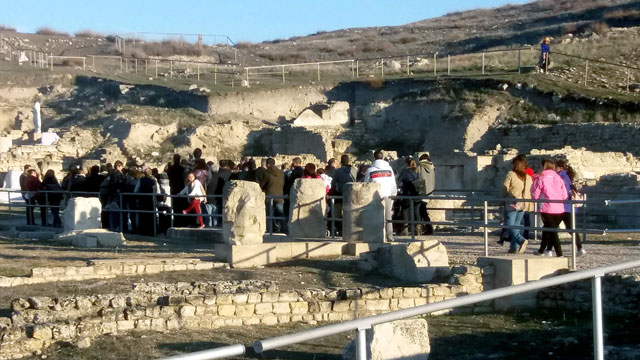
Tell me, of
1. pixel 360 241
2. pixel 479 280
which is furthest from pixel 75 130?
pixel 479 280

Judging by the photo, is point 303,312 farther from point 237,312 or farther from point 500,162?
point 500,162

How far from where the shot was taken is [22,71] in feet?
173

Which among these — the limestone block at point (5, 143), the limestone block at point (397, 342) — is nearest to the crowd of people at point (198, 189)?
the limestone block at point (397, 342)

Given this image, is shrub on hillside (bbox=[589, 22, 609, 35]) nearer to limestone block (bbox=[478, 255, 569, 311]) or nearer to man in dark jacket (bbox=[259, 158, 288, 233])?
man in dark jacket (bbox=[259, 158, 288, 233])

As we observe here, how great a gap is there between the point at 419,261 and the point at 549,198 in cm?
198

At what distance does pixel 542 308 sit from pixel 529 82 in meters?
27.9

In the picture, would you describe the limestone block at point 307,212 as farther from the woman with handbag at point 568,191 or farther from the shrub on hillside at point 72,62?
the shrub on hillside at point 72,62

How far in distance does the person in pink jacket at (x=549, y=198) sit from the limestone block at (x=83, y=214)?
9.20 metres

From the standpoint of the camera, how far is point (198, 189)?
18.7m

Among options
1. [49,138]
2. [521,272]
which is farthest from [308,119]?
[521,272]

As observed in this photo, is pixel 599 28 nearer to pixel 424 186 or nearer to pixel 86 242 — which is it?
pixel 424 186

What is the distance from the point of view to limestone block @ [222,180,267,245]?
47.9ft

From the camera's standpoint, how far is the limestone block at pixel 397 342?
8.50 metres

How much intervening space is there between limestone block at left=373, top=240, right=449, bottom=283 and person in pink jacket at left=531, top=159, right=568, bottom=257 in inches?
53.4
